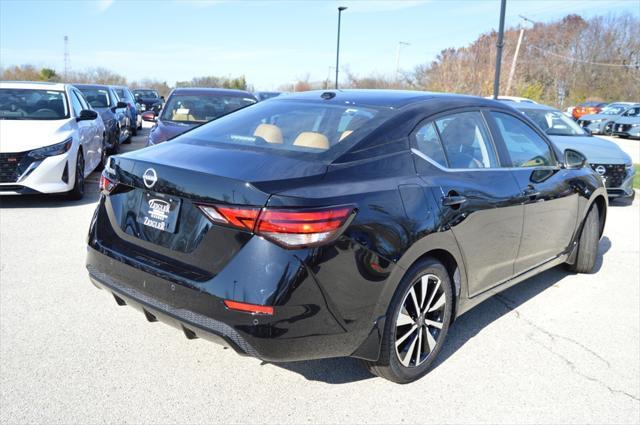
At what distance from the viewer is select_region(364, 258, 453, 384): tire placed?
2.98 metres

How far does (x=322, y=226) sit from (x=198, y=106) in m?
7.57

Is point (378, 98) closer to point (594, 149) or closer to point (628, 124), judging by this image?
point (594, 149)

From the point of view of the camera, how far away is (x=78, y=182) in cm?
772

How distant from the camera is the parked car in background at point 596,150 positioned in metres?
8.91

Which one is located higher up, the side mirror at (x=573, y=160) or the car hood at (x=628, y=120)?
the car hood at (x=628, y=120)

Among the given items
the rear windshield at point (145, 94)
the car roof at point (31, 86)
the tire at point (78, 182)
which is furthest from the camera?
the rear windshield at point (145, 94)

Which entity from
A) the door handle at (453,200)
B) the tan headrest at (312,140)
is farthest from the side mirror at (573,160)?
the tan headrest at (312,140)

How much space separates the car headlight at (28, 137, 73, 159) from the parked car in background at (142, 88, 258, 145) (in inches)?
51.7

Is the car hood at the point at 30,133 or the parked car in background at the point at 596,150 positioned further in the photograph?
the parked car in background at the point at 596,150

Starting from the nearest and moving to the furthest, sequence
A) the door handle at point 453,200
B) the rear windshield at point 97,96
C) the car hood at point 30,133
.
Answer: the door handle at point 453,200 < the car hood at point 30,133 < the rear windshield at point 97,96

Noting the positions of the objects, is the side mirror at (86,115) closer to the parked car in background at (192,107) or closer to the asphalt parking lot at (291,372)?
the parked car in background at (192,107)

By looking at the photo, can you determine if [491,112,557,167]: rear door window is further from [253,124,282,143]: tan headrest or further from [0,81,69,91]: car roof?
[0,81,69,91]: car roof

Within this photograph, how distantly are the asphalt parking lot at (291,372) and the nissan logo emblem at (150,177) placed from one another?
44.0 inches

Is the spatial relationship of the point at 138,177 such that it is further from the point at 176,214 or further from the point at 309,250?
the point at 309,250
